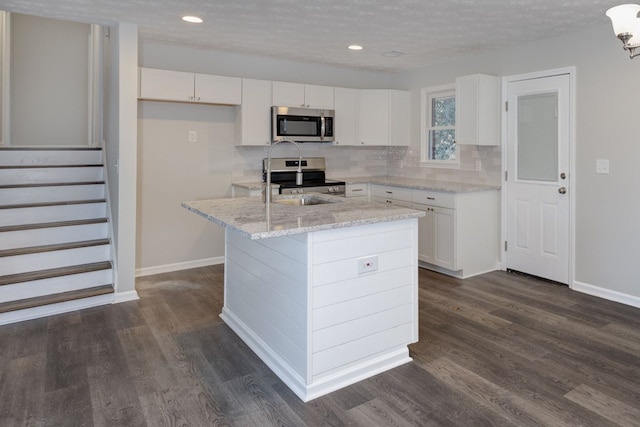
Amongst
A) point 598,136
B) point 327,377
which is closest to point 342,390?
point 327,377

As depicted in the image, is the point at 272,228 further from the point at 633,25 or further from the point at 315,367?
the point at 633,25

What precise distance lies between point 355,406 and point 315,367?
28 cm

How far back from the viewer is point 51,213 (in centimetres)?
402

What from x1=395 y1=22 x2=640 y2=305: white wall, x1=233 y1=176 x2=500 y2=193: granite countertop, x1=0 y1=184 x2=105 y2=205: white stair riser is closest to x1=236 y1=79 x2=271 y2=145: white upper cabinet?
x1=233 y1=176 x2=500 y2=193: granite countertop

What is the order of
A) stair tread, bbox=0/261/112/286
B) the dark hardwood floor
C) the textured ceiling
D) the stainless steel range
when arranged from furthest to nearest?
1. the stainless steel range
2. stair tread, bbox=0/261/112/286
3. the textured ceiling
4. the dark hardwood floor

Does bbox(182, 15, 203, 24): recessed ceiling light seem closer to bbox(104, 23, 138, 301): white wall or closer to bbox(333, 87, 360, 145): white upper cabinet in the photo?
bbox(104, 23, 138, 301): white wall

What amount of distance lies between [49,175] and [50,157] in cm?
34

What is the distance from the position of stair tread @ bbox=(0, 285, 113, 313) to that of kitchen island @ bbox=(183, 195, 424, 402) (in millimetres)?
1434

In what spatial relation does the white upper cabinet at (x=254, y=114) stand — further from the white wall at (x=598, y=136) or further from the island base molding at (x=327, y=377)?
the island base molding at (x=327, y=377)

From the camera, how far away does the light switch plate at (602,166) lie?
3.73m

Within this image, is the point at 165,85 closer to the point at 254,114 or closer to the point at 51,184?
the point at 254,114

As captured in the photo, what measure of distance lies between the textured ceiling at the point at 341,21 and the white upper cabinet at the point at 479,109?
0.34 meters

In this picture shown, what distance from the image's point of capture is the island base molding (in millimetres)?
2311

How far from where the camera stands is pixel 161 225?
4.63 m
